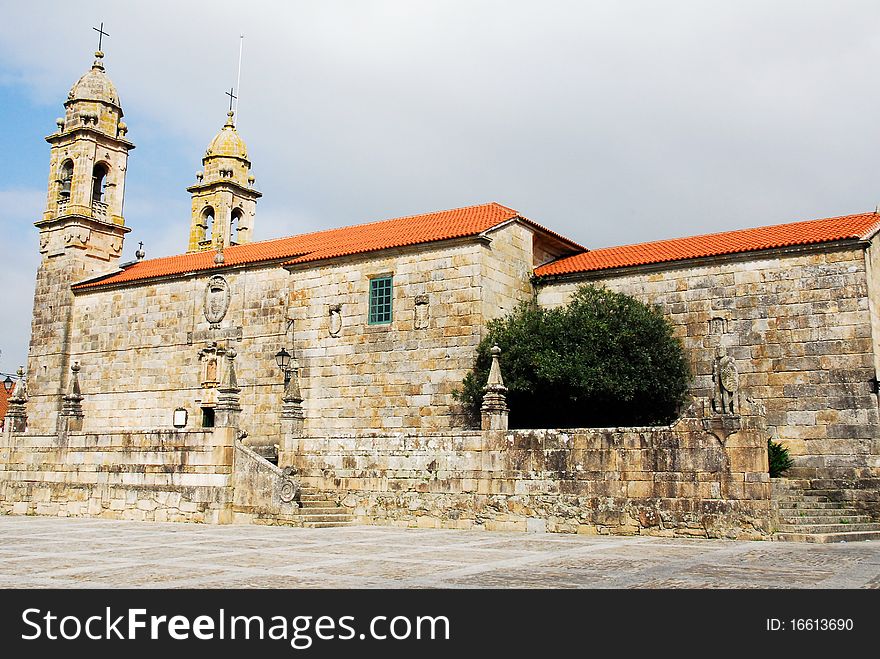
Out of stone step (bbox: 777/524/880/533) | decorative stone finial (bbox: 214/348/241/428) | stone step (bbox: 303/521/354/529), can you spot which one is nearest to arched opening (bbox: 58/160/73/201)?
decorative stone finial (bbox: 214/348/241/428)

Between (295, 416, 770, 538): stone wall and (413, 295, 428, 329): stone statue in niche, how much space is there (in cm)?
442

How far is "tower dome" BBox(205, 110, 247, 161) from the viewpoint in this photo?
39.0 m

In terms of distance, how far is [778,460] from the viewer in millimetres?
17578

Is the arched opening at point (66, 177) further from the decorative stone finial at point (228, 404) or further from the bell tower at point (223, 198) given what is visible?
the decorative stone finial at point (228, 404)

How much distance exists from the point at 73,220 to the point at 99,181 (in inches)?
106

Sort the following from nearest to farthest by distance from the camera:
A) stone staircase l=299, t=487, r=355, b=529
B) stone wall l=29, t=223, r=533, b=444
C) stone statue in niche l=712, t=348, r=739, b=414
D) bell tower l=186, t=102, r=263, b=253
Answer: stone statue in niche l=712, t=348, r=739, b=414 < stone staircase l=299, t=487, r=355, b=529 < stone wall l=29, t=223, r=533, b=444 < bell tower l=186, t=102, r=263, b=253

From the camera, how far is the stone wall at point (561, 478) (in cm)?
1359

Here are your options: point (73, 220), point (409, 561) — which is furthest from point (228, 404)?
point (73, 220)

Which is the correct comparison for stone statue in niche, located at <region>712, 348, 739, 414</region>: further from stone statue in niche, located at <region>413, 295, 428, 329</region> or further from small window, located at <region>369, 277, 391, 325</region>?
small window, located at <region>369, 277, 391, 325</region>

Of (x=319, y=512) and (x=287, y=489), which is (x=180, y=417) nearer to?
(x=287, y=489)

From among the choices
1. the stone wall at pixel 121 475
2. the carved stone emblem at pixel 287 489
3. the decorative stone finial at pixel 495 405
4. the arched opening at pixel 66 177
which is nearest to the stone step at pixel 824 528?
the decorative stone finial at pixel 495 405
